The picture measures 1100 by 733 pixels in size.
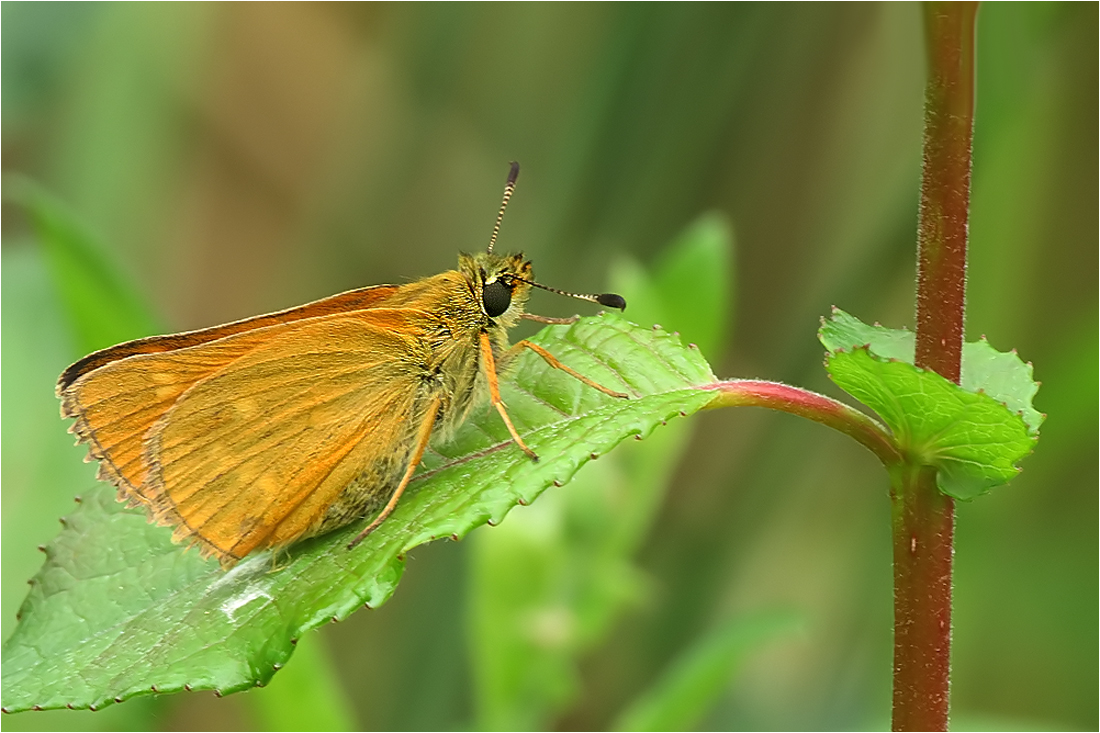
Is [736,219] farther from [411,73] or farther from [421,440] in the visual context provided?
[421,440]

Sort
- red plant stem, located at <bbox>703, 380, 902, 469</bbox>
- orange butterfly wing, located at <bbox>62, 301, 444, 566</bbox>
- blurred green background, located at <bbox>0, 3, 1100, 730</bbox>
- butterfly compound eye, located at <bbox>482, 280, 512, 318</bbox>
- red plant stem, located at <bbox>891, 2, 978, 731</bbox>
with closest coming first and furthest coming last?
1. red plant stem, located at <bbox>891, 2, 978, 731</bbox>
2. red plant stem, located at <bbox>703, 380, 902, 469</bbox>
3. orange butterfly wing, located at <bbox>62, 301, 444, 566</bbox>
4. butterfly compound eye, located at <bbox>482, 280, 512, 318</bbox>
5. blurred green background, located at <bbox>0, 3, 1100, 730</bbox>

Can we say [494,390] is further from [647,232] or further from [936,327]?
[647,232]

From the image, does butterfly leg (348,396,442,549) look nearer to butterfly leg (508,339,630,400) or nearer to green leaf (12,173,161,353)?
butterfly leg (508,339,630,400)

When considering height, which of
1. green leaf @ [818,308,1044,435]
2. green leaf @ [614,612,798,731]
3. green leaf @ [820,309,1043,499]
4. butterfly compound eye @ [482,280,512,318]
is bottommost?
green leaf @ [614,612,798,731]

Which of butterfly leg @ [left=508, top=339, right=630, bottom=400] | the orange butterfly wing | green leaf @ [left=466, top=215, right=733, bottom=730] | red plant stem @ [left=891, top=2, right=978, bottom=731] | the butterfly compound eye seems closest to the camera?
red plant stem @ [left=891, top=2, right=978, bottom=731]

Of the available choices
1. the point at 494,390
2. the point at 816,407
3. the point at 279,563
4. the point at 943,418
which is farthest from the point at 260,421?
the point at 943,418

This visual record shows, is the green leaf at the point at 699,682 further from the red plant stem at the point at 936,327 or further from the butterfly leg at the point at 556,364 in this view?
the red plant stem at the point at 936,327

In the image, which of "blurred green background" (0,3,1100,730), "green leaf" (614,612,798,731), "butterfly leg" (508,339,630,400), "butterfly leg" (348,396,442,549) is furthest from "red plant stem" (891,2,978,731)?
"blurred green background" (0,3,1100,730)

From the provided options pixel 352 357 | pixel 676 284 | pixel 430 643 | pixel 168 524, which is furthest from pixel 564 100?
pixel 168 524

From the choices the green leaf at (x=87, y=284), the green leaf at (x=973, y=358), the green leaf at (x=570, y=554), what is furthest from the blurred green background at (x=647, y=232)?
the green leaf at (x=973, y=358)
